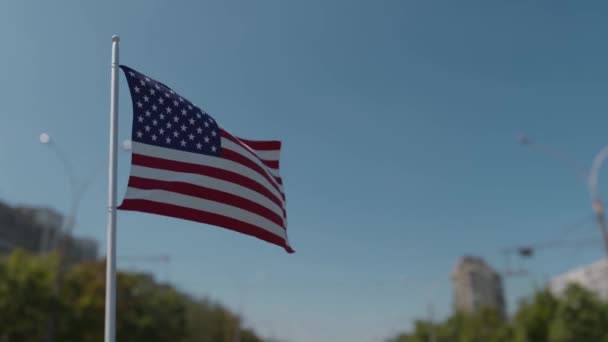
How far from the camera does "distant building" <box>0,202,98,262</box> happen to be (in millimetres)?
114812

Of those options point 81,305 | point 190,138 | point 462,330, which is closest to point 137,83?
point 190,138

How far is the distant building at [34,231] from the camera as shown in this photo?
377 feet

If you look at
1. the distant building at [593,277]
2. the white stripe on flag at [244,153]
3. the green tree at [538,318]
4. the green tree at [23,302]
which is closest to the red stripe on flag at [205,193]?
the white stripe on flag at [244,153]

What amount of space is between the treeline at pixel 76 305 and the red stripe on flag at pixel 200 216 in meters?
24.6

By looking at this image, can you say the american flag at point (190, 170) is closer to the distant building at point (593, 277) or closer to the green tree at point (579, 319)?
the green tree at point (579, 319)

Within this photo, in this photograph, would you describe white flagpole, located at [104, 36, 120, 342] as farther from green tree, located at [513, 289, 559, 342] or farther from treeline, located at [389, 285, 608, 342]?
green tree, located at [513, 289, 559, 342]

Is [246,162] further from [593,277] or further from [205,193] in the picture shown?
[593,277]

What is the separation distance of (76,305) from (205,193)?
1456 inches

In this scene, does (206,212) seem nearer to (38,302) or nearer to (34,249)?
(38,302)

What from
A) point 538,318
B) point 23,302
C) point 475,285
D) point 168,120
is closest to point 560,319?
point 538,318

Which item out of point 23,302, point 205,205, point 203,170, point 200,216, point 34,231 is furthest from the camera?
point 34,231

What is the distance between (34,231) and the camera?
409 ft

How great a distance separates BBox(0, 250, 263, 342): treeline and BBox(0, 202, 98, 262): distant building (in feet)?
181

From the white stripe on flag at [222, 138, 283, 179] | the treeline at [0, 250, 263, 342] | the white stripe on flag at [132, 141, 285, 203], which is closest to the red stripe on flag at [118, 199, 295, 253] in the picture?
the white stripe on flag at [132, 141, 285, 203]
